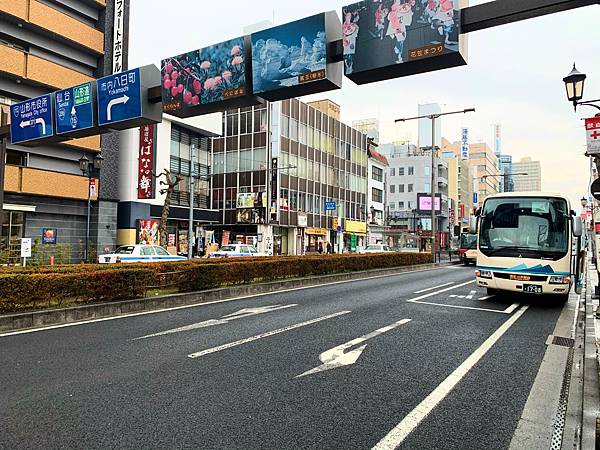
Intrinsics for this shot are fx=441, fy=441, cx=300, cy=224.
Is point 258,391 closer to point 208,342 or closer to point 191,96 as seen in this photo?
point 208,342

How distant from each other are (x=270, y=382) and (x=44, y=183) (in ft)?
78.4

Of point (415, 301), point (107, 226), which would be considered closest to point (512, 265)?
point (415, 301)

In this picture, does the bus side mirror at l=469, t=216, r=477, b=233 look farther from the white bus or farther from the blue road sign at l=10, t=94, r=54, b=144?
the blue road sign at l=10, t=94, r=54, b=144

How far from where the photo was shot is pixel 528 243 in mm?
11867

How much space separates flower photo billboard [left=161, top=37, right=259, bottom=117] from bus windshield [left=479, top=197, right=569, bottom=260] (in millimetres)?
7479

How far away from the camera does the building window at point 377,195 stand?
219 ft

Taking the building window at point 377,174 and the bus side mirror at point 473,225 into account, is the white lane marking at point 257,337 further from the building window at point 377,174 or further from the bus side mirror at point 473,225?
the building window at point 377,174

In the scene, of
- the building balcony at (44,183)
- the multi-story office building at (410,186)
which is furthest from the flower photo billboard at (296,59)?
the multi-story office building at (410,186)

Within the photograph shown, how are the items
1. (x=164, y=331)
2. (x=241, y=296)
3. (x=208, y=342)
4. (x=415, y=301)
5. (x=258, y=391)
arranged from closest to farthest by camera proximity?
(x=258, y=391)
(x=208, y=342)
(x=164, y=331)
(x=415, y=301)
(x=241, y=296)

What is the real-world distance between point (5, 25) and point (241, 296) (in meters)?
21.8

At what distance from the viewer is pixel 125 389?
5070 millimetres

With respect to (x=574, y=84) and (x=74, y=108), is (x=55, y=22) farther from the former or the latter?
(x=574, y=84)

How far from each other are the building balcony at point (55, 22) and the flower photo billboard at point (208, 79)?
1714 cm

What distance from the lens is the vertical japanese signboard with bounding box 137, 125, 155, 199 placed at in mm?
29234
